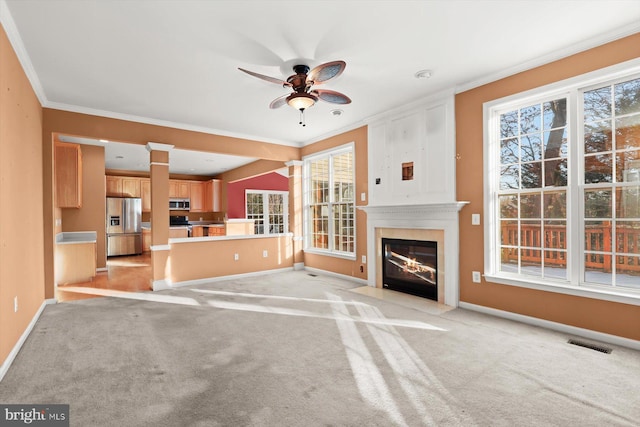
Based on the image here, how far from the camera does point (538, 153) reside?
131 inches

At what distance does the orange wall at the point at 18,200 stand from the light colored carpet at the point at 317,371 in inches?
13.6

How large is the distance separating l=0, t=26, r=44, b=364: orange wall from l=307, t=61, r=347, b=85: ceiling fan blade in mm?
2381

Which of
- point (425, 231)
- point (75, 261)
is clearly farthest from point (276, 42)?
point (75, 261)

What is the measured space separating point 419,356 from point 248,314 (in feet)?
6.53

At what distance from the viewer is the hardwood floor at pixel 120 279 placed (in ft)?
16.0

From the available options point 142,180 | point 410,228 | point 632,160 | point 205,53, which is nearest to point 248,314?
point 410,228

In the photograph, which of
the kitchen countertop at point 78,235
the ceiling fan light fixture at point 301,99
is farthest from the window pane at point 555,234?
the kitchen countertop at point 78,235

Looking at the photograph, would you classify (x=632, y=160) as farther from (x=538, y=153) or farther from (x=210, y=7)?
(x=210, y=7)

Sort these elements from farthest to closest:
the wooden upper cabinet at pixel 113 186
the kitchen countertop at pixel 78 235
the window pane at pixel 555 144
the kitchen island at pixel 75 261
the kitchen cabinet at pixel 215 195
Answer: the kitchen cabinet at pixel 215 195
the wooden upper cabinet at pixel 113 186
the kitchen countertop at pixel 78 235
the kitchen island at pixel 75 261
the window pane at pixel 555 144

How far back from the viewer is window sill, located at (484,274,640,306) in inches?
106

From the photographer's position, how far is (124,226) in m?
8.90

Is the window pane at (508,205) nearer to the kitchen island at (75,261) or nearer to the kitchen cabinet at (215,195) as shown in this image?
the kitchen island at (75,261)

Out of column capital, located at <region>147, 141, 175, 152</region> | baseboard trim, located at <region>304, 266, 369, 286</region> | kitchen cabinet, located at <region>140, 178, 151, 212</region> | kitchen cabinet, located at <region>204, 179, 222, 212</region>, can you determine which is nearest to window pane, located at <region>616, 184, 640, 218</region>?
baseboard trim, located at <region>304, 266, 369, 286</region>

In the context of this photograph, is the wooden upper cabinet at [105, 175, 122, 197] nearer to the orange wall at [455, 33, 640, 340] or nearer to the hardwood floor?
the hardwood floor
